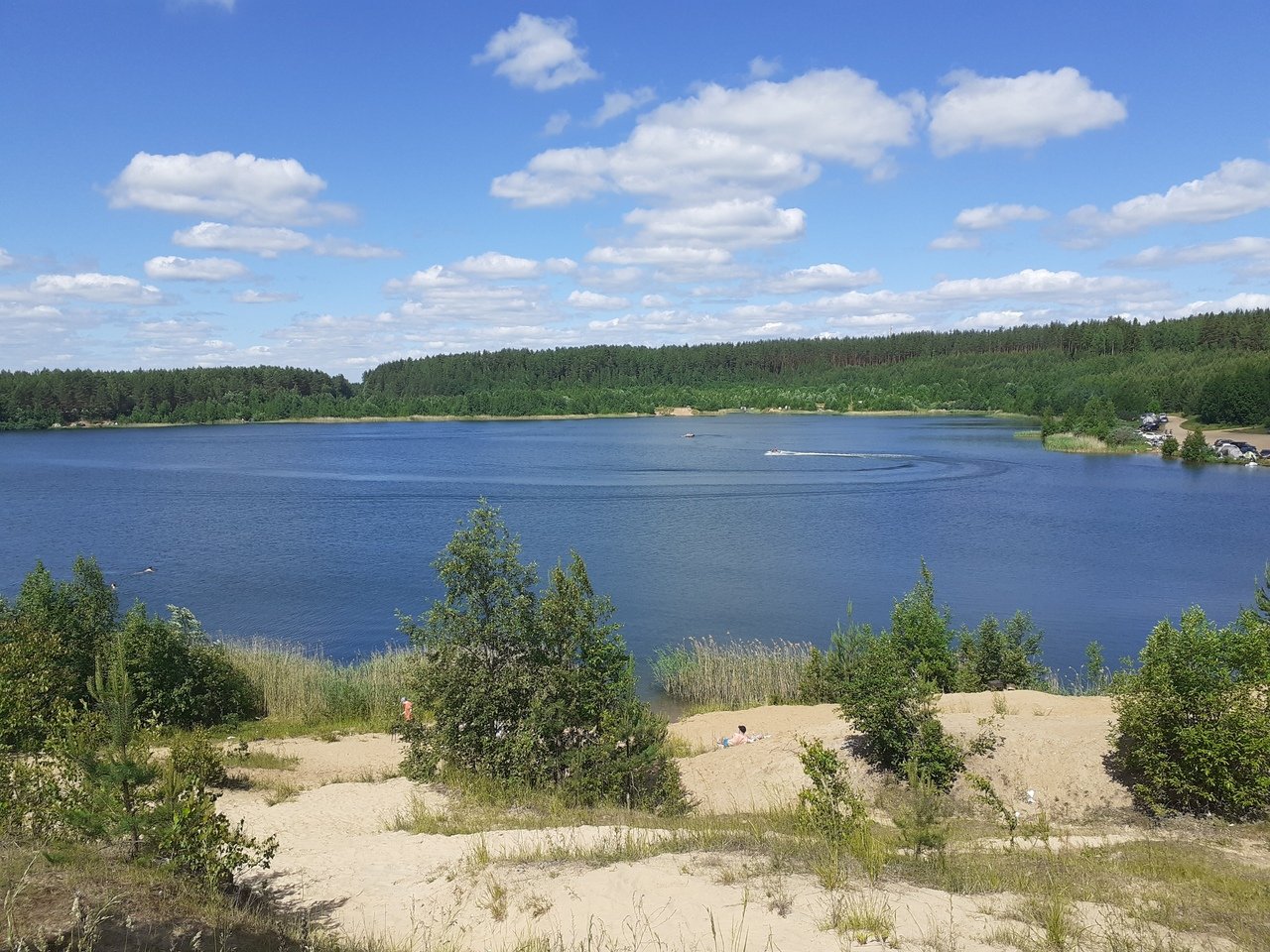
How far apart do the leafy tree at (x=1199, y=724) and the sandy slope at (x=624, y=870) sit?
3.23ft

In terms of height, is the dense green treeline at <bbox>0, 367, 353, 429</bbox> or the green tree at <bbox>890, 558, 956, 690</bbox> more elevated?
the dense green treeline at <bbox>0, 367, 353, 429</bbox>

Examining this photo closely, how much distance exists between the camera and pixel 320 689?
22250 millimetres

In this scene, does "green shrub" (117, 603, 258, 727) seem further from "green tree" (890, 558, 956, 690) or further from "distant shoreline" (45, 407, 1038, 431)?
"distant shoreline" (45, 407, 1038, 431)

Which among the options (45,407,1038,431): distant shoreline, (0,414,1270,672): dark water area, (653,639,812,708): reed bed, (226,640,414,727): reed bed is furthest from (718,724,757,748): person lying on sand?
(45,407,1038,431): distant shoreline

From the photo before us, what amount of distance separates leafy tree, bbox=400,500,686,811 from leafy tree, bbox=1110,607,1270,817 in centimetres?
716

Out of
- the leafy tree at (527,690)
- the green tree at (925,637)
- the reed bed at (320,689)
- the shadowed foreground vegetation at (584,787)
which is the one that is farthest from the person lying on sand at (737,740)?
the reed bed at (320,689)

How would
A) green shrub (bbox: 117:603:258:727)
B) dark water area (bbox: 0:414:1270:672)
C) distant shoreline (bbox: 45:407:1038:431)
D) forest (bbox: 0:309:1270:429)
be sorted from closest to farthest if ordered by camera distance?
green shrub (bbox: 117:603:258:727) < dark water area (bbox: 0:414:1270:672) < forest (bbox: 0:309:1270:429) < distant shoreline (bbox: 45:407:1038:431)

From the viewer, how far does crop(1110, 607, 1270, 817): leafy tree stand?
12391 millimetres

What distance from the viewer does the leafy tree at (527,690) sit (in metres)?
14.0

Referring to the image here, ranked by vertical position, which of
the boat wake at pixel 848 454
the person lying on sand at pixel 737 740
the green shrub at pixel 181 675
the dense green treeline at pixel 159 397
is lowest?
the person lying on sand at pixel 737 740

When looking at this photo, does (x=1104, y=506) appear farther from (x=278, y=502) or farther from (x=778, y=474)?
(x=278, y=502)

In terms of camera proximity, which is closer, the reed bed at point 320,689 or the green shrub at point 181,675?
the green shrub at point 181,675

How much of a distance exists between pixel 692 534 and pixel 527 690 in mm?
33002

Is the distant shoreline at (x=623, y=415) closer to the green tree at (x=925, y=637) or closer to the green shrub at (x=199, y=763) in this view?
the green tree at (x=925, y=637)
